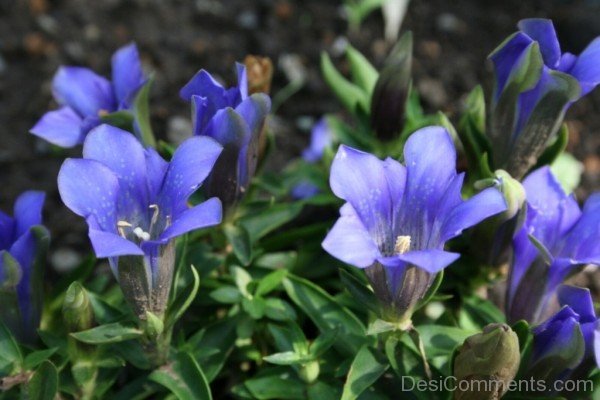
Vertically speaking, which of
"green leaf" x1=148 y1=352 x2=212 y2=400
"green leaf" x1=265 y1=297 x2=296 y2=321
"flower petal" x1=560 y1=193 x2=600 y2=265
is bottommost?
"green leaf" x1=148 y1=352 x2=212 y2=400

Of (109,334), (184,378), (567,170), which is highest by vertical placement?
(109,334)

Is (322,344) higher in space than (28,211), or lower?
lower

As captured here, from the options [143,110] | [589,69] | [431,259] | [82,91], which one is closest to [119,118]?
[143,110]

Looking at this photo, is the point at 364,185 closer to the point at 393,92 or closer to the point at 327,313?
the point at 327,313

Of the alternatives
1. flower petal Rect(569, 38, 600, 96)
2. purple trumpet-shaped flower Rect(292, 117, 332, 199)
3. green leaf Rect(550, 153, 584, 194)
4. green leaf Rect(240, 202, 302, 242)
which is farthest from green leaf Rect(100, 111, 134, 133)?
green leaf Rect(550, 153, 584, 194)

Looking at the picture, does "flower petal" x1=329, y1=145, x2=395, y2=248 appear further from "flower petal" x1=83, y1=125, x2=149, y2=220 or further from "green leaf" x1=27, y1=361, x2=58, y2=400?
"green leaf" x1=27, y1=361, x2=58, y2=400

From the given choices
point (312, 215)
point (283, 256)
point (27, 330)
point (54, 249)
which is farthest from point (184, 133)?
point (27, 330)

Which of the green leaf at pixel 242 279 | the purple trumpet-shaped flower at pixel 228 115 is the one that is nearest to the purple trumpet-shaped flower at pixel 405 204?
the purple trumpet-shaped flower at pixel 228 115
